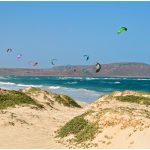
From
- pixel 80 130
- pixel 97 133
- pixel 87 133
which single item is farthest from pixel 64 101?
pixel 97 133

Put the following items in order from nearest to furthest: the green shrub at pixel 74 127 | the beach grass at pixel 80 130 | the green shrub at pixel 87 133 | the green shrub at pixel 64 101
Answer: the green shrub at pixel 87 133 < the beach grass at pixel 80 130 < the green shrub at pixel 74 127 < the green shrub at pixel 64 101

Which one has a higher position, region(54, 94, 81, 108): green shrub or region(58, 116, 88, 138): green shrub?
region(54, 94, 81, 108): green shrub

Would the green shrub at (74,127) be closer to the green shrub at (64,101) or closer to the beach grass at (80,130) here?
the beach grass at (80,130)

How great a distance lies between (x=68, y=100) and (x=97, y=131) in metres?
22.2

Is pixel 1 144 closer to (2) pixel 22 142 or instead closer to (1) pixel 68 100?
(2) pixel 22 142

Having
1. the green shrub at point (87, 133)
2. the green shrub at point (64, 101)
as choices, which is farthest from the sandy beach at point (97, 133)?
the green shrub at point (64, 101)

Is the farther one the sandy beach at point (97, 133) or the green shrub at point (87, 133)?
the green shrub at point (87, 133)

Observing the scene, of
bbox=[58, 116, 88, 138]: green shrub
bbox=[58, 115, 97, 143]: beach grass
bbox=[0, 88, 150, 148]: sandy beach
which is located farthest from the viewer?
bbox=[58, 116, 88, 138]: green shrub

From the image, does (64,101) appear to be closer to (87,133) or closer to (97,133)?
(87,133)

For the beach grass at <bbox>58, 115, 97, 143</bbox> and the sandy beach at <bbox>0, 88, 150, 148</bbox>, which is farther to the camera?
the beach grass at <bbox>58, 115, 97, 143</bbox>

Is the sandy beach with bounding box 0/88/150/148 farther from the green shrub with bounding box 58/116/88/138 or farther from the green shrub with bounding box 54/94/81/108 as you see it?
the green shrub with bounding box 54/94/81/108

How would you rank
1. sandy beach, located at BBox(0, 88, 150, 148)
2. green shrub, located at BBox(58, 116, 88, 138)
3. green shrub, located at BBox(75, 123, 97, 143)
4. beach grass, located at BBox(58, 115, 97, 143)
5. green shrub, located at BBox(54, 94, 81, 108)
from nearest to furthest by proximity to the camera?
1. sandy beach, located at BBox(0, 88, 150, 148)
2. green shrub, located at BBox(75, 123, 97, 143)
3. beach grass, located at BBox(58, 115, 97, 143)
4. green shrub, located at BBox(58, 116, 88, 138)
5. green shrub, located at BBox(54, 94, 81, 108)

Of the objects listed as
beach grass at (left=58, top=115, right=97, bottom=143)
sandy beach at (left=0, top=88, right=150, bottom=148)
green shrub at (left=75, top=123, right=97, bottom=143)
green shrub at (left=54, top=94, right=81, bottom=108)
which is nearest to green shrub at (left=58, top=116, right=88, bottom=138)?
beach grass at (left=58, top=115, right=97, bottom=143)

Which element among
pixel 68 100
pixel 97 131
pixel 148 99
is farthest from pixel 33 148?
pixel 68 100
